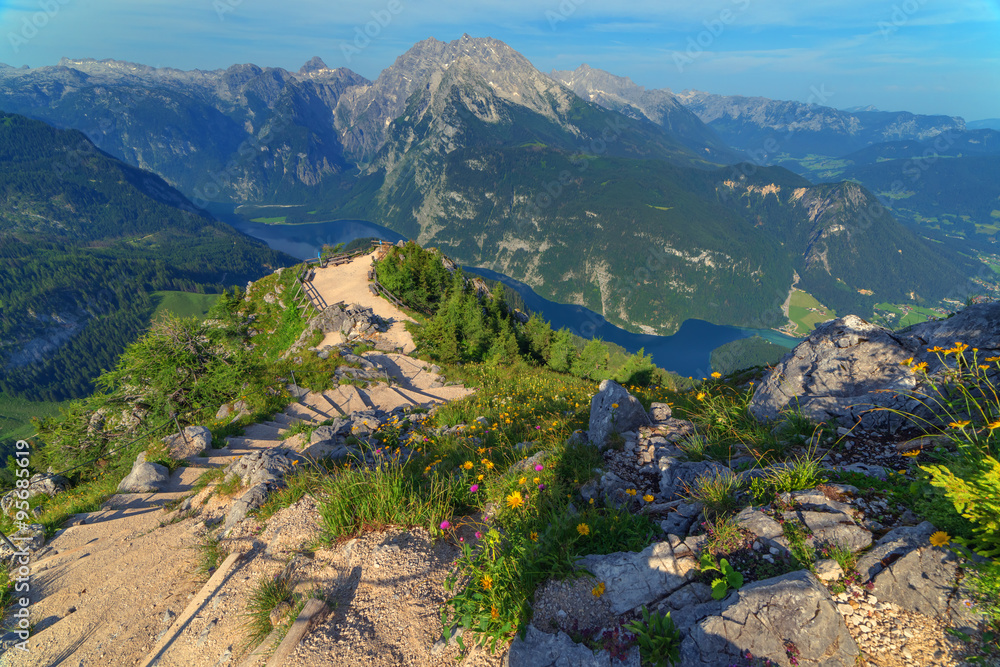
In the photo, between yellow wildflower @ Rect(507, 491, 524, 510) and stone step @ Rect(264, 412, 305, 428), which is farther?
stone step @ Rect(264, 412, 305, 428)

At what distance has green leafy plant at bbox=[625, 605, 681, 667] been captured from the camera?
11.2ft

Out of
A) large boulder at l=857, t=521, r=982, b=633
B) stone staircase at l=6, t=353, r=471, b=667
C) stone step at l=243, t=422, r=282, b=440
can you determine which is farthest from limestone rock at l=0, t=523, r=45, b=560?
large boulder at l=857, t=521, r=982, b=633

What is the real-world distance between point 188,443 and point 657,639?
530 inches

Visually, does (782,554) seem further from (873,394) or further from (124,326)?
(124,326)

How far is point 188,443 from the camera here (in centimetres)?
1158

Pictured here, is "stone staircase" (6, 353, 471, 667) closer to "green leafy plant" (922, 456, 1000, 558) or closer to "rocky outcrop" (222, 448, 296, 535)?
"rocky outcrop" (222, 448, 296, 535)

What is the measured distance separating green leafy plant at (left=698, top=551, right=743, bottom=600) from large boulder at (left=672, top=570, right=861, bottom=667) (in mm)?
145

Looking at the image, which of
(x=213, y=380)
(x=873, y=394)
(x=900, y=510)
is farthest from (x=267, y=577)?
(x=213, y=380)

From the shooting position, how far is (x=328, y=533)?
5688 millimetres

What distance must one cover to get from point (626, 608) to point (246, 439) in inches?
519

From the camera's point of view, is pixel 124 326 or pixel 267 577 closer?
pixel 267 577

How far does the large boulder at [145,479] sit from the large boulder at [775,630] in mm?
12169

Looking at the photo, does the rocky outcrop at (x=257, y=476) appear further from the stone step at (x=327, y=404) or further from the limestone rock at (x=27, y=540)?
the stone step at (x=327, y=404)

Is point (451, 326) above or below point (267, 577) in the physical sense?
below
